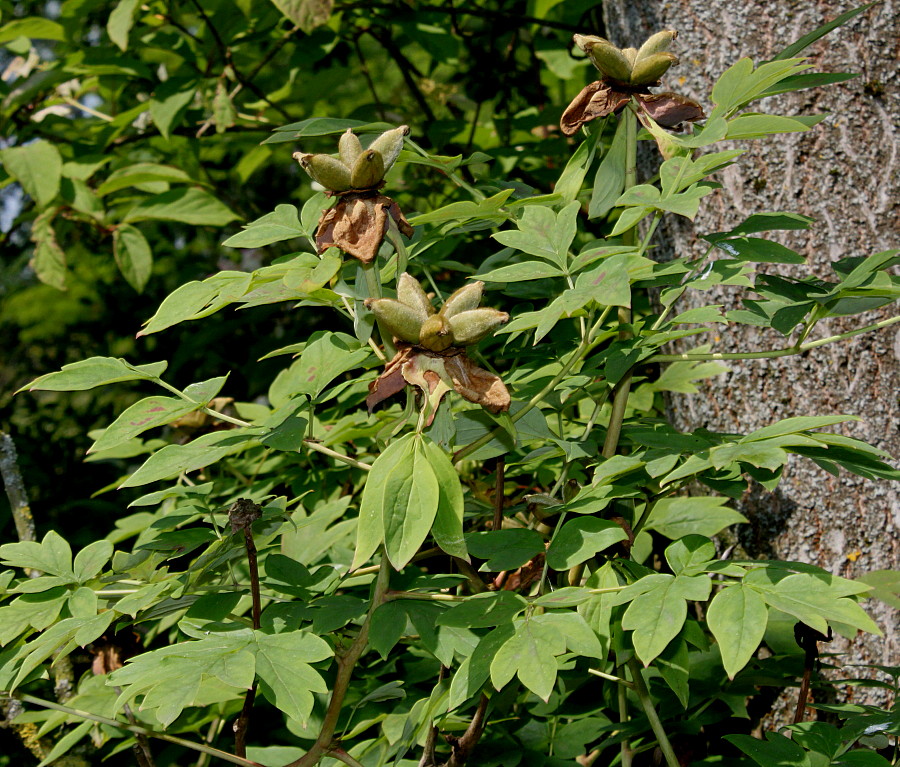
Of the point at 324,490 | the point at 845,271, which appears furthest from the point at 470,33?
the point at 845,271

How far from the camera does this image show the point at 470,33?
3377 millimetres

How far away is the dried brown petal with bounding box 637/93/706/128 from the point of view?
124 cm

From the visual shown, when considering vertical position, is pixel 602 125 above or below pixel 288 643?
above

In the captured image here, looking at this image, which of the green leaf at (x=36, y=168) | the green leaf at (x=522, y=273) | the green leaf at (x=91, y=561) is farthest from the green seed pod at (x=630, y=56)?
the green leaf at (x=36, y=168)

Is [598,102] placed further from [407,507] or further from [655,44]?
[407,507]

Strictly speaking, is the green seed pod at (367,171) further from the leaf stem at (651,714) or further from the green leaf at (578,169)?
the leaf stem at (651,714)

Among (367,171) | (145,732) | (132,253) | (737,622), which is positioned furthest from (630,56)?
(132,253)

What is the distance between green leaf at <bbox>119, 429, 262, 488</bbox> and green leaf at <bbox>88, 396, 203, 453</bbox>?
45mm

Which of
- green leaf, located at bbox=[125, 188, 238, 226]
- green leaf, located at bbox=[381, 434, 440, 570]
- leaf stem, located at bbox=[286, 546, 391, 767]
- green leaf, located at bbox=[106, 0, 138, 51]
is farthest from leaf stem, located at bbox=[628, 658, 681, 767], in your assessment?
green leaf, located at bbox=[106, 0, 138, 51]

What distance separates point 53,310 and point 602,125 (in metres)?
4.18

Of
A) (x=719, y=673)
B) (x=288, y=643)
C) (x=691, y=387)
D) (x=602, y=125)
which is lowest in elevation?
(x=719, y=673)

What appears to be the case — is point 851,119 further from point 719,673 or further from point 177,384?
point 177,384

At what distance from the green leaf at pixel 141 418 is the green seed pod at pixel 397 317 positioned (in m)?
0.45

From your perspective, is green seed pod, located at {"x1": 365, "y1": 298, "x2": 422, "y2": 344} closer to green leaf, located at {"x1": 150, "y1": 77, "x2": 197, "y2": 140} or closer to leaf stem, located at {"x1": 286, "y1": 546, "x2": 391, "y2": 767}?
leaf stem, located at {"x1": 286, "y1": 546, "x2": 391, "y2": 767}
